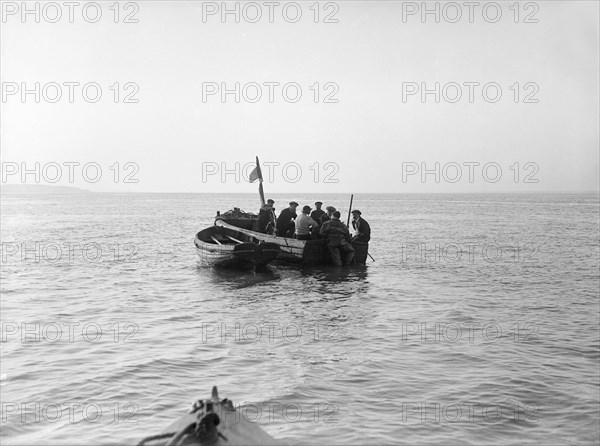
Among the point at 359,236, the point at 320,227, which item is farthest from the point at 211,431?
the point at 359,236

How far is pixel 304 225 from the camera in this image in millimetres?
22703

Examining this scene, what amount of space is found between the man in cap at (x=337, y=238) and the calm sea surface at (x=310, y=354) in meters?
0.69

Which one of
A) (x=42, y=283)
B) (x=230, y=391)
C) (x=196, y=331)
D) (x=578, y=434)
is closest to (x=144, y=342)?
(x=196, y=331)

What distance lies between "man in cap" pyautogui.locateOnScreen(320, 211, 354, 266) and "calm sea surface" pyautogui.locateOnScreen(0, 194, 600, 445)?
2.27ft

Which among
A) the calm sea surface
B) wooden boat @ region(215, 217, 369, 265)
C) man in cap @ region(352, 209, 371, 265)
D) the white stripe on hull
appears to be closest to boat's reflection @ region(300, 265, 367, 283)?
the calm sea surface

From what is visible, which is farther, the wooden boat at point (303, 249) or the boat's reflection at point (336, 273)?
the wooden boat at point (303, 249)

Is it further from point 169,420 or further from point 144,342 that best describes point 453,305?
point 169,420

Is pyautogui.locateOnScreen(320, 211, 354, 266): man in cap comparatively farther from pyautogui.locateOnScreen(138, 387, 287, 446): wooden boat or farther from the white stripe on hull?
pyautogui.locateOnScreen(138, 387, 287, 446): wooden boat

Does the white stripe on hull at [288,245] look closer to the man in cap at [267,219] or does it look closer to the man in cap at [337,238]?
the man in cap at [267,219]

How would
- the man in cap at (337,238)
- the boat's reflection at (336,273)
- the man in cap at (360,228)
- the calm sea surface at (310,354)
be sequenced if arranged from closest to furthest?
the calm sea surface at (310,354) < the boat's reflection at (336,273) < the man in cap at (337,238) < the man in cap at (360,228)

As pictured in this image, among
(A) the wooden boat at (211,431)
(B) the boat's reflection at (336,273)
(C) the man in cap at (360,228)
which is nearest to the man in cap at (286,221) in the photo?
(B) the boat's reflection at (336,273)

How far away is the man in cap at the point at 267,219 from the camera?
79.1 feet

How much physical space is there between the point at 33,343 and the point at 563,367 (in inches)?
422

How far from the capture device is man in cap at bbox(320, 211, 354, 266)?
22092 mm
